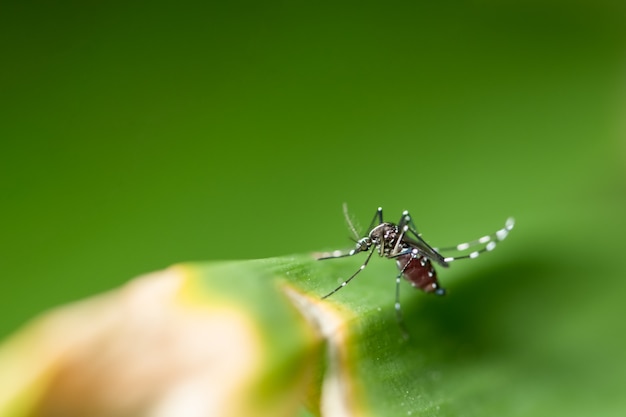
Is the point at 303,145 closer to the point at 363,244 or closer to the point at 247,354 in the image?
the point at 363,244

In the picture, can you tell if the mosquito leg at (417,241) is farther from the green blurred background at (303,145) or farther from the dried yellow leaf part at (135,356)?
the dried yellow leaf part at (135,356)

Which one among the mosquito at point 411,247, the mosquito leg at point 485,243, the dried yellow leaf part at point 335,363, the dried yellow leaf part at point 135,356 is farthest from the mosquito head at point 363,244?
the dried yellow leaf part at point 135,356

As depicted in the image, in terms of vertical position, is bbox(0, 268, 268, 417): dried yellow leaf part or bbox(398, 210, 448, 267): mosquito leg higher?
bbox(0, 268, 268, 417): dried yellow leaf part

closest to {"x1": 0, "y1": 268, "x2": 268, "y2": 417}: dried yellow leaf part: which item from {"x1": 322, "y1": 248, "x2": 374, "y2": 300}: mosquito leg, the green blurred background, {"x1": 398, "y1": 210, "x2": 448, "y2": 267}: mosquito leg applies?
{"x1": 322, "y1": 248, "x2": 374, "y2": 300}: mosquito leg

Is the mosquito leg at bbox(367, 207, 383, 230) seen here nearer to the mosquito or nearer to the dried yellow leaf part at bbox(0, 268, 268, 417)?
the mosquito

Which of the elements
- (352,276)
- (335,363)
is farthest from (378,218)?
(335,363)

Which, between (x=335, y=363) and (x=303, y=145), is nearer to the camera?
(x=335, y=363)
